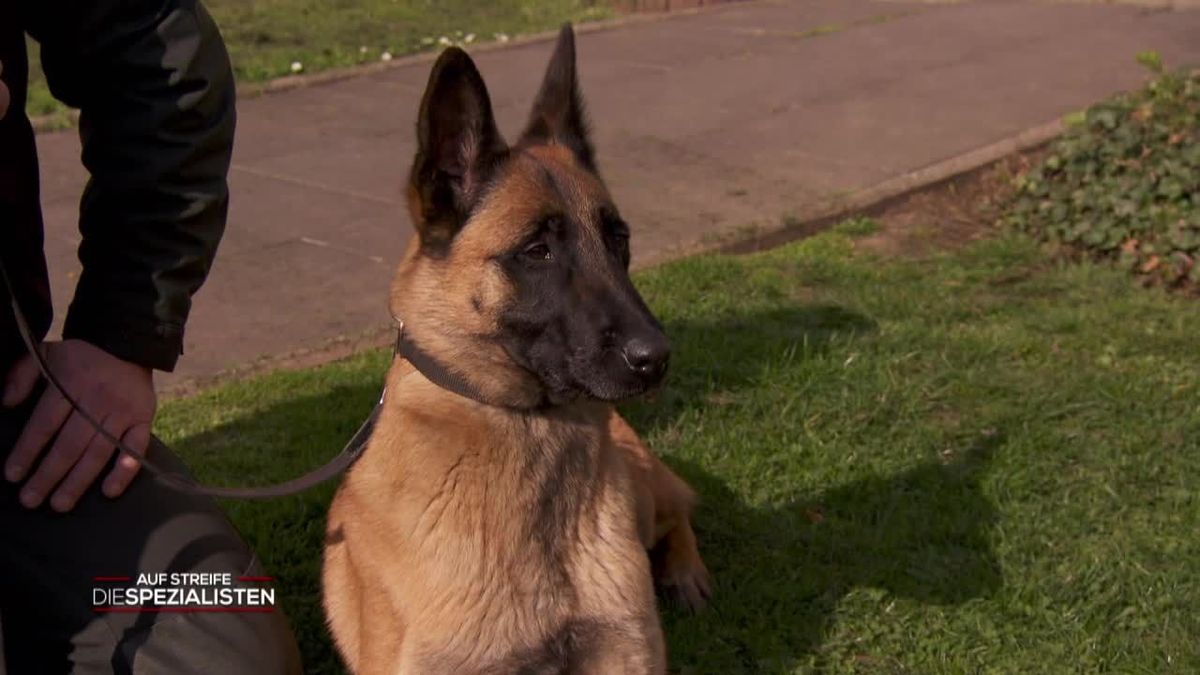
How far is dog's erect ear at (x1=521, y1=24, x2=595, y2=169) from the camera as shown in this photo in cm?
364

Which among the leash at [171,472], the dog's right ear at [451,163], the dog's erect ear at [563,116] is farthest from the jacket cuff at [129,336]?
the dog's erect ear at [563,116]

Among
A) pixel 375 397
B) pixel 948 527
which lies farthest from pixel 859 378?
pixel 375 397

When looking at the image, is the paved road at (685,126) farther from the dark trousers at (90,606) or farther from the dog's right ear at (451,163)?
the dog's right ear at (451,163)

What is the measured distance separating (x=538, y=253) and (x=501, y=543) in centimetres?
63

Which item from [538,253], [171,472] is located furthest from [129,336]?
[538,253]

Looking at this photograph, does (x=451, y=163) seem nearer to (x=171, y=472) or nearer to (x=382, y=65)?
(x=171, y=472)

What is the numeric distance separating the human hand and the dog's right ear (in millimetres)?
733

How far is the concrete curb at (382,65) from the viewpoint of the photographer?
29.9ft

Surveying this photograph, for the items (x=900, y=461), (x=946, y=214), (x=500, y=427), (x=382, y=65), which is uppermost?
(x=500, y=427)

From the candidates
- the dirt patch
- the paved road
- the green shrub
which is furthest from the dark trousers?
the green shrub

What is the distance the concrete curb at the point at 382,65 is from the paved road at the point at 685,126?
11cm

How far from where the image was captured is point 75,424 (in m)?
3.32

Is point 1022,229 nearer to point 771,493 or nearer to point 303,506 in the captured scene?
point 771,493

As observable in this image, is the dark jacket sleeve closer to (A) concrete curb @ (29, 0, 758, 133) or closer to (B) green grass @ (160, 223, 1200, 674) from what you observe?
(B) green grass @ (160, 223, 1200, 674)
